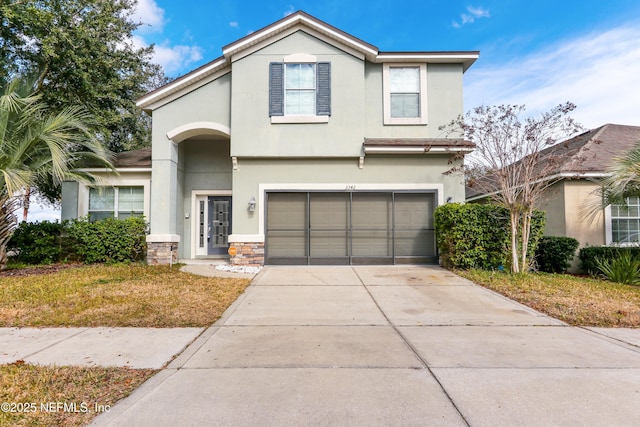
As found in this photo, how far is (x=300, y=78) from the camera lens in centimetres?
1087

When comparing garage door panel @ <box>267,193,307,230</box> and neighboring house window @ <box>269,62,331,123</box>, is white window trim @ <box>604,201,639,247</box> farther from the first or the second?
garage door panel @ <box>267,193,307,230</box>

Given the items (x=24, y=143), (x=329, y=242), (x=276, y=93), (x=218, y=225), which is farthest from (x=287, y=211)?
(x=24, y=143)

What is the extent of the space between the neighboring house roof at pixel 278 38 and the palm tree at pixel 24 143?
265 centimetres

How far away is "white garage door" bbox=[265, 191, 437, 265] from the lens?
11.1 m

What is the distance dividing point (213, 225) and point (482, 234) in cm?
880

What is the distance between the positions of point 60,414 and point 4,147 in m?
8.78

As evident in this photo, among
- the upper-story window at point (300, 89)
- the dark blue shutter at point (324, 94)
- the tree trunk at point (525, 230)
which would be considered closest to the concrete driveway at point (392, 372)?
the tree trunk at point (525, 230)

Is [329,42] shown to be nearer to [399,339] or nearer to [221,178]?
[221,178]

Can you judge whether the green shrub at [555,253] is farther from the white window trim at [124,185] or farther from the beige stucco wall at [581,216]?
the white window trim at [124,185]

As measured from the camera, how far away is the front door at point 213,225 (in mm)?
12734

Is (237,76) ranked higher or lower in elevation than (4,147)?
higher

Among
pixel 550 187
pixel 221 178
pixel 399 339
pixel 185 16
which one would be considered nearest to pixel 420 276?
pixel 399 339

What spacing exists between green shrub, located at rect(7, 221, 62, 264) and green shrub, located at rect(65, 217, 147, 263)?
2.21ft

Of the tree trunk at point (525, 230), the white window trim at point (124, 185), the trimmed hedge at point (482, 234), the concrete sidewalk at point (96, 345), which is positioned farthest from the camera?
the white window trim at point (124, 185)
